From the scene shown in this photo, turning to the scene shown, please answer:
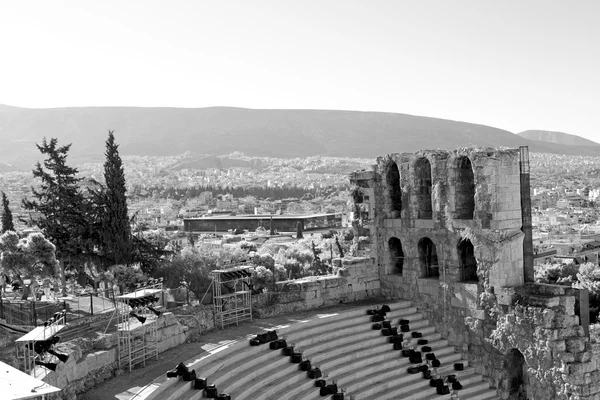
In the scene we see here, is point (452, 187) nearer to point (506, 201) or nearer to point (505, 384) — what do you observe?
point (506, 201)

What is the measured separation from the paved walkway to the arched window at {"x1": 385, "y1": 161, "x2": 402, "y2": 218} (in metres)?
4.09

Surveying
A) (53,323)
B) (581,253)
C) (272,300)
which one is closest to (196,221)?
(581,253)

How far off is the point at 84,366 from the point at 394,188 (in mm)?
16400

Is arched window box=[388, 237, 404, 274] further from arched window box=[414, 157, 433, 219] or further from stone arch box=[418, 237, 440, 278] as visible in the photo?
arched window box=[414, 157, 433, 219]

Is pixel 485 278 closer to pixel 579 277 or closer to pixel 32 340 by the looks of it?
pixel 32 340

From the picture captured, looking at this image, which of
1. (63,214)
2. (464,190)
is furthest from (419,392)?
(63,214)

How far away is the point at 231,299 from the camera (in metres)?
27.1

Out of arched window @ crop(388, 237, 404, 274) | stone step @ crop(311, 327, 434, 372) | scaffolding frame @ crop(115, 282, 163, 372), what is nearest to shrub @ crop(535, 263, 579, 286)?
arched window @ crop(388, 237, 404, 274)

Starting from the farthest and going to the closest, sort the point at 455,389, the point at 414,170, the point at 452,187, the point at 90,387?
1. the point at 414,170
2. the point at 452,187
3. the point at 455,389
4. the point at 90,387

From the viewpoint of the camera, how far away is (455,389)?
81.6ft

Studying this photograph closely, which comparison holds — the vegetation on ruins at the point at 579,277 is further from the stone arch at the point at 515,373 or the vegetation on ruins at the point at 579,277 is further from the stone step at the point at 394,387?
the stone step at the point at 394,387

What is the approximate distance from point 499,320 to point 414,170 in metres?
7.27

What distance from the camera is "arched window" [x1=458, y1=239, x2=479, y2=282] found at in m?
27.2

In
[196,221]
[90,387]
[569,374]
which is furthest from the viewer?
[196,221]
